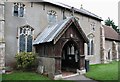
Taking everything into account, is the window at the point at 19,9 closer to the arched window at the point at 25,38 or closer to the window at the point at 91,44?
the arched window at the point at 25,38

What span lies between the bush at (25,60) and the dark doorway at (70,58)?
3818 mm

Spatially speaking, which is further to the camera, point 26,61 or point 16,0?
point 16,0

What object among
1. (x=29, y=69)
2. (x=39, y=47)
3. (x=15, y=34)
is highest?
(x=15, y=34)

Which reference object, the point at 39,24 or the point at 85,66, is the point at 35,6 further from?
the point at 85,66

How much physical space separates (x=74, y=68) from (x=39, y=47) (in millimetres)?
4122

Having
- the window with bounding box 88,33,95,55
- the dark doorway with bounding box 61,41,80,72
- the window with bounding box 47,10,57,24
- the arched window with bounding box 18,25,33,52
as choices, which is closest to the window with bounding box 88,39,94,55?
the window with bounding box 88,33,95,55

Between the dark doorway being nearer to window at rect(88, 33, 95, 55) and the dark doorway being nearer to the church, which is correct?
the church

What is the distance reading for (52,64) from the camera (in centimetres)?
1755

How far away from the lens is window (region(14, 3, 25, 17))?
2183 centimetres

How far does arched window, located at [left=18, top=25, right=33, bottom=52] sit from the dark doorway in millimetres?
3949

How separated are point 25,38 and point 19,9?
310cm

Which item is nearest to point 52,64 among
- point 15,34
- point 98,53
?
point 15,34

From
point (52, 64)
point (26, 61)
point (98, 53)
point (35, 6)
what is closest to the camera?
point (52, 64)

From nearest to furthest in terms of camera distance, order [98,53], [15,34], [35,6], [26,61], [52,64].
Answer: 1. [52,64]
2. [26,61]
3. [15,34]
4. [35,6]
5. [98,53]
